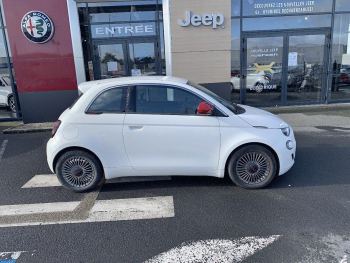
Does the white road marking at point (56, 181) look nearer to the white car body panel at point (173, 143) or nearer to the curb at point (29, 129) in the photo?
the white car body panel at point (173, 143)

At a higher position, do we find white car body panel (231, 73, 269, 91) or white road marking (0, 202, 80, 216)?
white car body panel (231, 73, 269, 91)

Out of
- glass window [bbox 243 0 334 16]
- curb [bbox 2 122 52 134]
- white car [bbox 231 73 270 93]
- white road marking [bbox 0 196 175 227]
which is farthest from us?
white car [bbox 231 73 270 93]

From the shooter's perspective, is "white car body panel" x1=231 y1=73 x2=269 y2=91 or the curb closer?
the curb

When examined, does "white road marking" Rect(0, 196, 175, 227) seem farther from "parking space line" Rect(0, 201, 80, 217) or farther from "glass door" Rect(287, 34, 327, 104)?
"glass door" Rect(287, 34, 327, 104)

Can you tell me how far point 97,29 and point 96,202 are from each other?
7.38 m

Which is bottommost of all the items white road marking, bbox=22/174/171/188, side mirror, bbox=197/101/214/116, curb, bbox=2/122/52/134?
white road marking, bbox=22/174/171/188

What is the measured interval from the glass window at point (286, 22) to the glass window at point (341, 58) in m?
0.49

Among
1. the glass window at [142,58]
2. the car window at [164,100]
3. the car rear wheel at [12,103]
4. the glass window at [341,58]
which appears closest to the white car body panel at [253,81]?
the glass window at [341,58]

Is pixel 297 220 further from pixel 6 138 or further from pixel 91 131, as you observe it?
pixel 6 138

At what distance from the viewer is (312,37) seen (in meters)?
10.6

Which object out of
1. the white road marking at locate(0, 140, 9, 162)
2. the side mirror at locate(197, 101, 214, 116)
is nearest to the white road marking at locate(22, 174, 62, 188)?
the white road marking at locate(0, 140, 9, 162)

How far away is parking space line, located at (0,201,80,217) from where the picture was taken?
13.6 feet

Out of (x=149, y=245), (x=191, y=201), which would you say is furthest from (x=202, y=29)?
(x=149, y=245)

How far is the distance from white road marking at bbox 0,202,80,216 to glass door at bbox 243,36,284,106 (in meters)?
7.77
